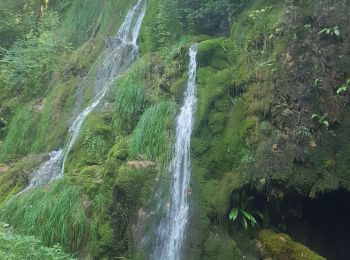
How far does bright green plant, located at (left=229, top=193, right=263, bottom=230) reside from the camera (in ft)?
19.7

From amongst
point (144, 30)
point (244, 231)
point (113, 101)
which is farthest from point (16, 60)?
point (244, 231)

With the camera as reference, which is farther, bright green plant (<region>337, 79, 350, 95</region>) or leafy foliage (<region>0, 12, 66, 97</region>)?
leafy foliage (<region>0, 12, 66, 97</region>)

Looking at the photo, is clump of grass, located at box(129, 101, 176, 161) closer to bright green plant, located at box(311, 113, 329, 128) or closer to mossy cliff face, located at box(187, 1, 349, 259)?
mossy cliff face, located at box(187, 1, 349, 259)

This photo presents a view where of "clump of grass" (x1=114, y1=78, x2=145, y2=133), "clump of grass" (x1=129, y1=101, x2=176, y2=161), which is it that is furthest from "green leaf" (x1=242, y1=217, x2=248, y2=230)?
"clump of grass" (x1=114, y1=78, x2=145, y2=133)

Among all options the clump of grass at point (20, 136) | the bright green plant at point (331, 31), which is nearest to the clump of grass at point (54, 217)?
the clump of grass at point (20, 136)

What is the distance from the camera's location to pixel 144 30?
10500mm

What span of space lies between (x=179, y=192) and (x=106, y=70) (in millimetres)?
4543

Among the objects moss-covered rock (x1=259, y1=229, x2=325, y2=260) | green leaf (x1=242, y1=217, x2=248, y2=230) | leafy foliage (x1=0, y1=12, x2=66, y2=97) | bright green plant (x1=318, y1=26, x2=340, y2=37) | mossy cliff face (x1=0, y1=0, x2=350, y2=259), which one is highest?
leafy foliage (x1=0, y1=12, x2=66, y2=97)

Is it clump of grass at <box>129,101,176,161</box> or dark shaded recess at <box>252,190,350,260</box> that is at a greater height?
clump of grass at <box>129,101,176,161</box>

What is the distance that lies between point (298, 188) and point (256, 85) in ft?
5.53

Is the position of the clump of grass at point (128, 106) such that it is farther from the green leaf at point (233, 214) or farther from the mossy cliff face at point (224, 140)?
the green leaf at point (233, 214)

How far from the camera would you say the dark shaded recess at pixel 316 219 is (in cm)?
638

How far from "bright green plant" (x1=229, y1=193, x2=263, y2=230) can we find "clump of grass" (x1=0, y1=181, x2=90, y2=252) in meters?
1.97

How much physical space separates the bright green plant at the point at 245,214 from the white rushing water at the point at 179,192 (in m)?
0.63
